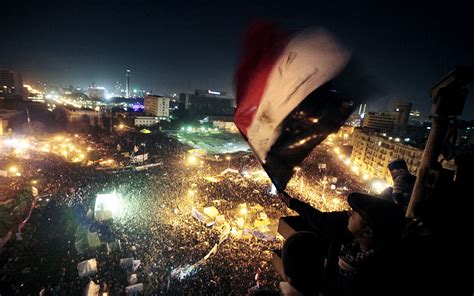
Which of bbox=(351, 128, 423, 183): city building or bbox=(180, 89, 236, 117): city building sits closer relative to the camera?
bbox=(351, 128, 423, 183): city building

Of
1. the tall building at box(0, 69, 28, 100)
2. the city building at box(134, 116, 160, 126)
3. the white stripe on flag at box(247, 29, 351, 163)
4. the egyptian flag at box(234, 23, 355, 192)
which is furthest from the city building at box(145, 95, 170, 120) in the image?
→ the white stripe on flag at box(247, 29, 351, 163)

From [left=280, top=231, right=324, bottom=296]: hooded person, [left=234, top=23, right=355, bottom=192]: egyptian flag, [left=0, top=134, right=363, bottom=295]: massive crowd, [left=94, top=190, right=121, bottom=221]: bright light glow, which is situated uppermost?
[left=234, top=23, right=355, bottom=192]: egyptian flag

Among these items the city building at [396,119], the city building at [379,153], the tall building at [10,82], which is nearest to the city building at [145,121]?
the city building at [379,153]

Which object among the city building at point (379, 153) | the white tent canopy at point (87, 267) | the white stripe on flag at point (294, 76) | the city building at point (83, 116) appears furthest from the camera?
the city building at point (83, 116)

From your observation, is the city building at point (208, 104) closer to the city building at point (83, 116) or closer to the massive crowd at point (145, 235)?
the city building at point (83, 116)

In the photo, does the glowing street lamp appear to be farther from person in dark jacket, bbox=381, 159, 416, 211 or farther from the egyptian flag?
the egyptian flag
